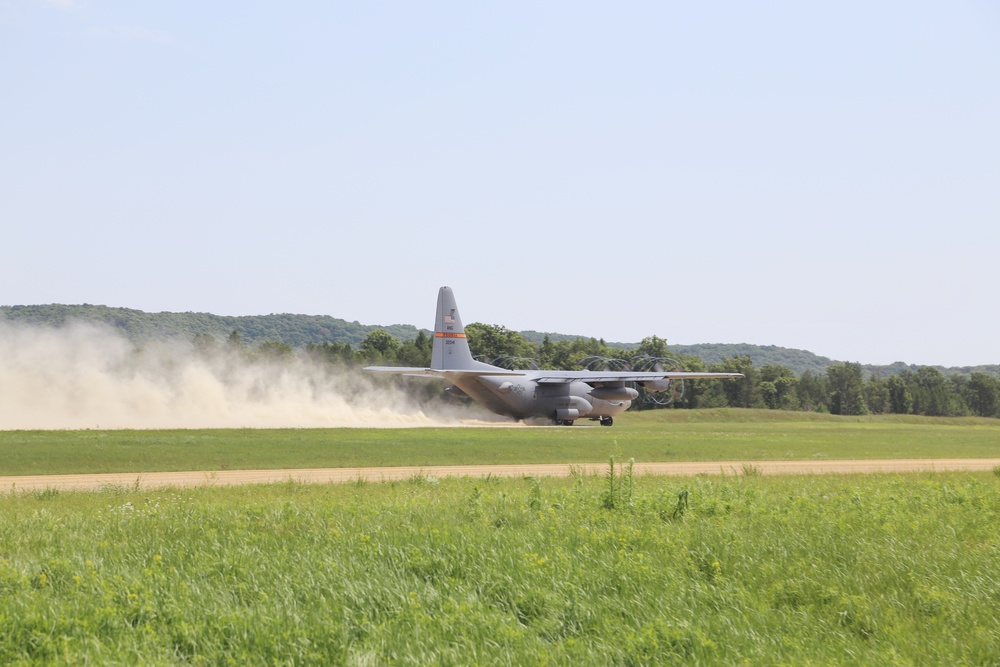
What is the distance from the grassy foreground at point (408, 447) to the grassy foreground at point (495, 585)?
616 inches

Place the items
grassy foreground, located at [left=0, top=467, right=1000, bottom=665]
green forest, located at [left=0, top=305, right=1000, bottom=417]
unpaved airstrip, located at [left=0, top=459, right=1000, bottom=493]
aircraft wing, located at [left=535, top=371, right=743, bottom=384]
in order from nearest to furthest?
grassy foreground, located at [left=0, top=467, right=1000, bottom=665] < unpaved airstrip, located at [left=0, top=459, right=1000, bottom=493] < aircraft wing, located at [left=535, top=371, right=743, bottom=384] < green forest, located at [left=0, top=305, right=1000, bottom=417]

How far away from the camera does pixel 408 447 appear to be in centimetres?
3934

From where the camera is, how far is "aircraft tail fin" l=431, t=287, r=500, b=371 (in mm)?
62031

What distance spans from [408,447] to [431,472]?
10157 mm

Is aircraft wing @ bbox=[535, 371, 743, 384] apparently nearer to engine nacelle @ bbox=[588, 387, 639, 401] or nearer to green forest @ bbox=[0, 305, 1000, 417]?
engine nacelle @ bbox=[588, 387, 639, 401]

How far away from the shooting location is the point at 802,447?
44.2m

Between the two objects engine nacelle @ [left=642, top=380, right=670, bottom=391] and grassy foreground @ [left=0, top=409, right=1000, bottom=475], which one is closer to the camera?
grassy foreground @ [left=0, top=409, right=1000, bottom=475]

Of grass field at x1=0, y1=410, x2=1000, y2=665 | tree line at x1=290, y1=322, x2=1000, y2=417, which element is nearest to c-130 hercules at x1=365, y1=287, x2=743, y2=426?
grass field at x1=0, y1=410, x2=1000, y2=665

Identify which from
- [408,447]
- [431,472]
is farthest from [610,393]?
[431,472]

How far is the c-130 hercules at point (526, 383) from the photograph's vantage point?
62.1 meters

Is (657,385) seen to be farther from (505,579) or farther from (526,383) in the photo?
(505,579)

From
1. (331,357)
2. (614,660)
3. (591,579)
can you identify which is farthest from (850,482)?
(331,357)

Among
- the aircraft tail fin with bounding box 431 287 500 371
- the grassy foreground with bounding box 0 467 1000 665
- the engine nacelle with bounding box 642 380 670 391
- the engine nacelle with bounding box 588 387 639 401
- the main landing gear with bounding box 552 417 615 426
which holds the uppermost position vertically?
the aircraft tail fin with bounding box 431 287 500 371

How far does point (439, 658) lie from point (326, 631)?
1.39 meters
